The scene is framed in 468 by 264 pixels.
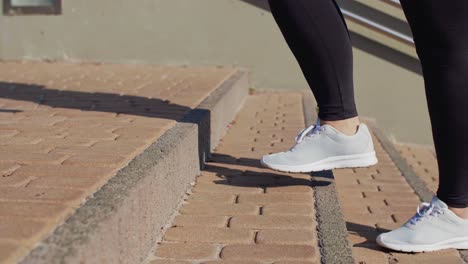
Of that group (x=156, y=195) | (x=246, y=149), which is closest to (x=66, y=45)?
(x=246, y=149)

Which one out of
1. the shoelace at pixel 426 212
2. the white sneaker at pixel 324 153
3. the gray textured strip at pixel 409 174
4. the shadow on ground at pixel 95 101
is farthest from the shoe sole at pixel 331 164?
the gray textured strip at pixel 409 174

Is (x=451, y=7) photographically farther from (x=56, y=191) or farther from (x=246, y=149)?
(x=246, y=149)

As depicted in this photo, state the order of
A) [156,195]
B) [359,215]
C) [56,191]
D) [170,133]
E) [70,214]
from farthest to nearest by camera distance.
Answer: [359,215], [170,133], [156,195], [56,191], [70,214]

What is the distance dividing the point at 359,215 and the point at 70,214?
1.53 m

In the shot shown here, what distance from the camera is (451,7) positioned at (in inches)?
75.6

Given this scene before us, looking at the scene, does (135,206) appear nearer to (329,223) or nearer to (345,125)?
(329,223)

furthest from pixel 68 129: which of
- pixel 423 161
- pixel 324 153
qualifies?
pixel 423 161

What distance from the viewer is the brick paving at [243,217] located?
199 centimetres

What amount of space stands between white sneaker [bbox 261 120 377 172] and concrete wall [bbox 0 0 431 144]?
11.1ft

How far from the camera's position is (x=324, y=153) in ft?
8.20

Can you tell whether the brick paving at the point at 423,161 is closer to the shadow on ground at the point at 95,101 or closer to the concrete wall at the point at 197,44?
the concrete wall at the point at 197,44

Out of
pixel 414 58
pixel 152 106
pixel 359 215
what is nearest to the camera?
pixel 359 215

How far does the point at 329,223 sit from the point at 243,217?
28 cm

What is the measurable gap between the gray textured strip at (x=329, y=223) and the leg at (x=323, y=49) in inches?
9.3
